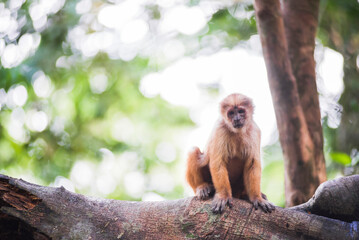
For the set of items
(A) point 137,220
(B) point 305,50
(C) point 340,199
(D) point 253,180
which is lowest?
(A) point 137,220

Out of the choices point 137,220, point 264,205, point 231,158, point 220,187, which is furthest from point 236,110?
point 137,220

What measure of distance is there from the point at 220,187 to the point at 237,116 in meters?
1.33

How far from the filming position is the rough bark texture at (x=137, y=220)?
4.25 meters

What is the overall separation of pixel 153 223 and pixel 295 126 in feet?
12.0

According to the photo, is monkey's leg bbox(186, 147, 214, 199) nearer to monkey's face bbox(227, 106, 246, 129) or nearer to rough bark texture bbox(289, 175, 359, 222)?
monkey's face bbox(227, 106, 246, 129)

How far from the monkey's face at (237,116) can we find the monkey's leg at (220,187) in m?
0.77

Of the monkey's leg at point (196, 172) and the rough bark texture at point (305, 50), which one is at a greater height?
the rough bark texture at point (305, 50)

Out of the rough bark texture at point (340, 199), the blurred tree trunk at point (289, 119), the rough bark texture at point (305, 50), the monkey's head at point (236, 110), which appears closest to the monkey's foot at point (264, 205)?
the rough bark texture at point (340, 199)

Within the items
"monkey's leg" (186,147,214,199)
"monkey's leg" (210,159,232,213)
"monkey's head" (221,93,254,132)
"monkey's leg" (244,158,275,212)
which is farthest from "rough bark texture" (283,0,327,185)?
"monkey's leg" (210,159,232,213)

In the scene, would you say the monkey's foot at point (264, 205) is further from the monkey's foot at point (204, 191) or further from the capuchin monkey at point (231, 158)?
the monkey's foot at point (204, 191)

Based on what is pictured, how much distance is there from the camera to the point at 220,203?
16.1ft

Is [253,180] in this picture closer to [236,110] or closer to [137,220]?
[236,110]

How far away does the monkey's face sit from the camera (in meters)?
6.05

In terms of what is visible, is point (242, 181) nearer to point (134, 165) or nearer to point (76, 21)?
point (134, 165)
